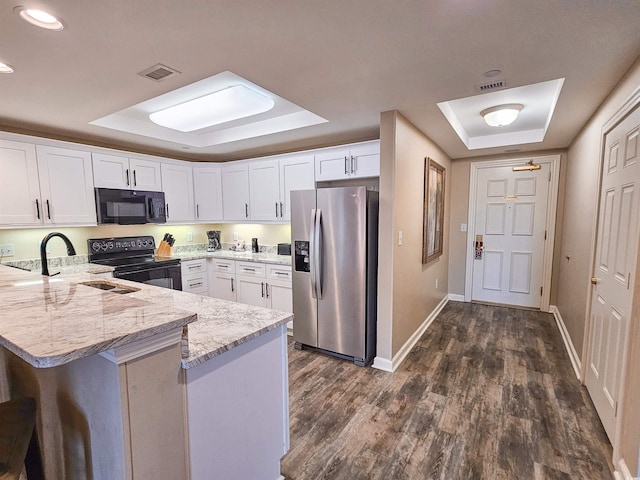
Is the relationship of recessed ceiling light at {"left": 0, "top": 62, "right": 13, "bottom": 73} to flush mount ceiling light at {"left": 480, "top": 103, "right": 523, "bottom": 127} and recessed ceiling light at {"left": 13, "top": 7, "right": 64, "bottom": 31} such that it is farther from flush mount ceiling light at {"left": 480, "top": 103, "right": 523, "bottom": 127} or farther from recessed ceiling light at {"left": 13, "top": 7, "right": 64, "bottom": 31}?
flush mount ceiling light at {"left": 480, "top": 103, "right": 523, "bottom": 127}

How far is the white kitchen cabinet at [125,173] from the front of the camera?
3.36 metres

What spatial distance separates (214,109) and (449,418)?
3.30m

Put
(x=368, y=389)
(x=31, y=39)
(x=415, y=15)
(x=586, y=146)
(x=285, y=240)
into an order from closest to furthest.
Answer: (x=415, y=15)
(x=31, y=39)
(x=368, y=389)
(x=586, y=146)
(x=285, y=240)

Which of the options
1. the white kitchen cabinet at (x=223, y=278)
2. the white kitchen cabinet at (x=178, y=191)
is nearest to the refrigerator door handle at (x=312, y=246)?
the white kitchen cabinet at (x=223, y=278)

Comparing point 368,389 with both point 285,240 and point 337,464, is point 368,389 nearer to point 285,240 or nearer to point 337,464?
point 337,464

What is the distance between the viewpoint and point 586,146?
2.95m

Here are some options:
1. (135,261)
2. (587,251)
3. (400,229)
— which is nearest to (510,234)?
(587,251)

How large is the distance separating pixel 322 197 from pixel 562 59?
1909 millimetres

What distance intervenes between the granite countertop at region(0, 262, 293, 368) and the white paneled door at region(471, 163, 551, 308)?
416cm

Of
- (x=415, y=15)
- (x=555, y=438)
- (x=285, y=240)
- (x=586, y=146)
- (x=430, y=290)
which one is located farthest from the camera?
(x=285, y=240)

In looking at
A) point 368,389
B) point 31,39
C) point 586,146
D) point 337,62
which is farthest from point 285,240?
point 586,146

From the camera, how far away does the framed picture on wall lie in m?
3.54

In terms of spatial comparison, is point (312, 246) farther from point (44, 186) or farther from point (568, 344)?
point (568, 344)

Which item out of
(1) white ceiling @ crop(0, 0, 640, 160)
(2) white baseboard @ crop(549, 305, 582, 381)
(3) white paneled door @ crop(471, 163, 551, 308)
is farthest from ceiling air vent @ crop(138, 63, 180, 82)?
(3) white paneled door @ crop(471, 163, 551, 308)
